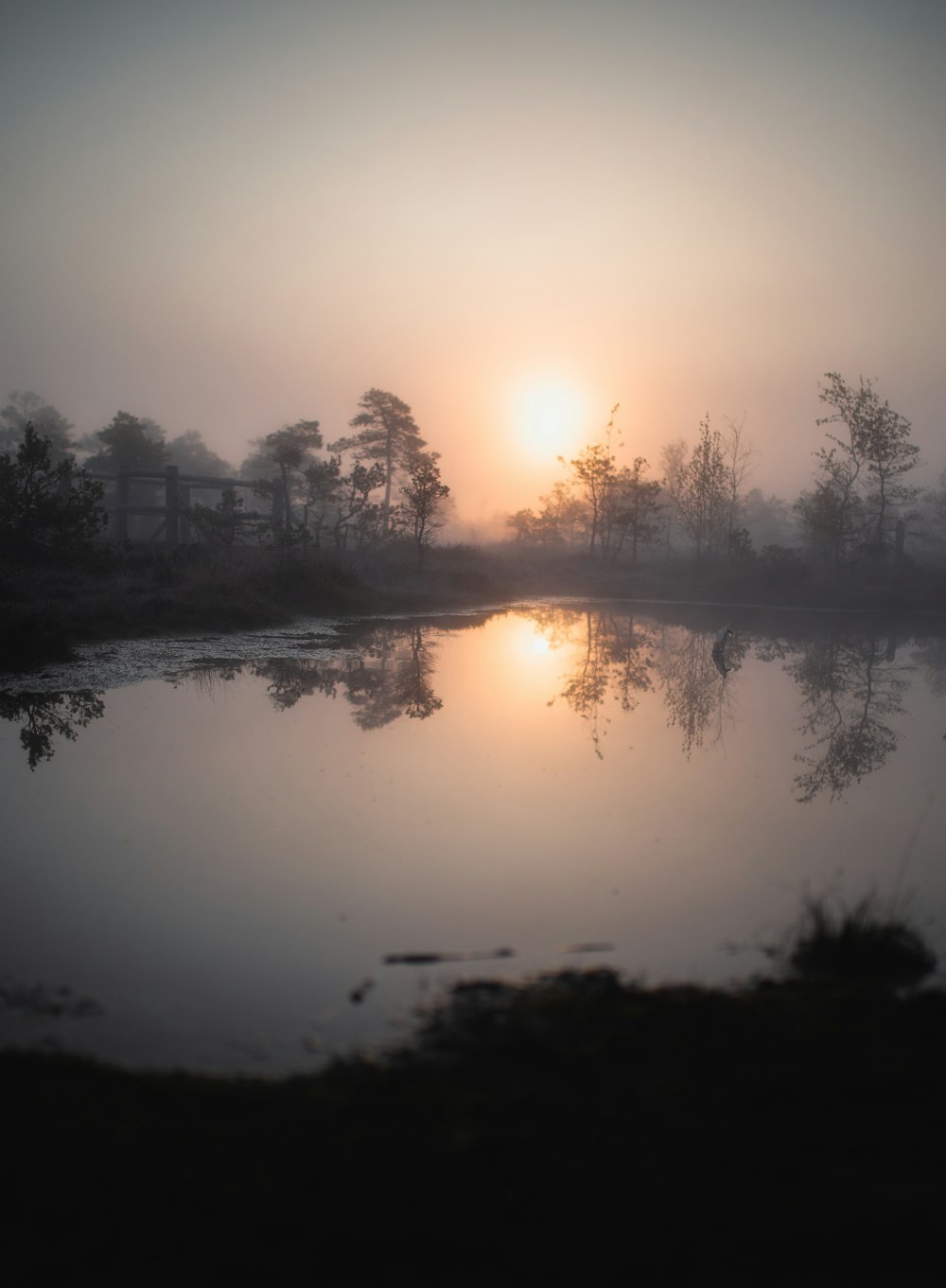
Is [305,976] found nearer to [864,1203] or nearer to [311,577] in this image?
[864,1203]

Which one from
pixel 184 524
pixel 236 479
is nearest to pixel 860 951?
pixel 184 524

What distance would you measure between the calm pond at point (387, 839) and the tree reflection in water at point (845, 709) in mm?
80

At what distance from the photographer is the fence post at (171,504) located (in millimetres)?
29895

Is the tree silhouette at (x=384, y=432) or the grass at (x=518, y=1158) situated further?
the tree silhouette at (x=384, y=432)

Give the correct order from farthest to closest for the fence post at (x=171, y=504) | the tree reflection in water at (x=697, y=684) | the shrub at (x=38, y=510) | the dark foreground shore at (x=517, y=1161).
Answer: the fence post at (x=171, y=504), the shrub at (x=38, y=510), the tree reflection in water at (x=697, y=684), the dark foreground shore at (x=517, y=1161)

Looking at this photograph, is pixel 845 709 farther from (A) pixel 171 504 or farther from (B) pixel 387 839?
(A) pixel 171 504

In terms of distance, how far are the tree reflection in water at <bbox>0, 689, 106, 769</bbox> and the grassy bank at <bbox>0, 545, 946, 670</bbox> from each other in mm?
2178

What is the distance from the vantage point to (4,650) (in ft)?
42.1

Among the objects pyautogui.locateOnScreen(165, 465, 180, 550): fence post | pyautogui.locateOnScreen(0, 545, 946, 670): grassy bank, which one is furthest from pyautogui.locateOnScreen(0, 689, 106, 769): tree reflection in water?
pyautogui.locateOnScreen(165, 465, 180, 550): fence post

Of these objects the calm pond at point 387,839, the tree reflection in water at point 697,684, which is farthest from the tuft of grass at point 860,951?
the tree reflection in water at point 697,684

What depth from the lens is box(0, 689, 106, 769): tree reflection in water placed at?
28.9ft

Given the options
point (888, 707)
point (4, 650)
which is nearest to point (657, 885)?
point (888, 707)

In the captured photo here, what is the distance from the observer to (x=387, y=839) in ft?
20.9

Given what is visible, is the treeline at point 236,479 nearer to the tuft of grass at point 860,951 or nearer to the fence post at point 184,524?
A: the fence post at point 184,524
